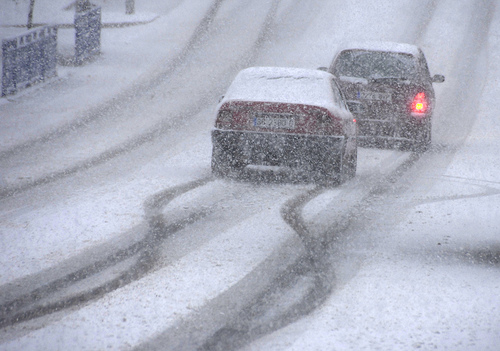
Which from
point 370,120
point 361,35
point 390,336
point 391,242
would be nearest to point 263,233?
point 391,242

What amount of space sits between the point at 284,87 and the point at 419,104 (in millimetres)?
3387

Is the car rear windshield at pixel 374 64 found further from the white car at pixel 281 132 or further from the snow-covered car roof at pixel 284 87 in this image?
the white car at pixel 281 132

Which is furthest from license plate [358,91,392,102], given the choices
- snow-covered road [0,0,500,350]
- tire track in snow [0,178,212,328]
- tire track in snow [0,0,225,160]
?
tire track in snow [0,178,212,328]

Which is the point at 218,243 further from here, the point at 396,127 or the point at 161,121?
the point at 161,121

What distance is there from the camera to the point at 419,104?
1081cm

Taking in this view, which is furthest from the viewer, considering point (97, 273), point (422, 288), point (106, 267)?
point (106, 267)

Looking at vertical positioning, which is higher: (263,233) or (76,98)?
(263,233)

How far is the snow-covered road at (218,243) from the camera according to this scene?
3898mm

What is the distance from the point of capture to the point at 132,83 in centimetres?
1677

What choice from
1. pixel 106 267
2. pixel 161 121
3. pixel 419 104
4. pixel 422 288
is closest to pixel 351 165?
pixel 419 104

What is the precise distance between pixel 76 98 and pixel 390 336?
1192cm

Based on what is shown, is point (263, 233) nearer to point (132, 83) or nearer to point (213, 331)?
point (213, 331)

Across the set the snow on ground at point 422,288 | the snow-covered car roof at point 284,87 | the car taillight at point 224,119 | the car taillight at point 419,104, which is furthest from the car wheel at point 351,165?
the car taillight at point 419,104

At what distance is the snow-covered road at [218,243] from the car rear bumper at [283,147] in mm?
340
